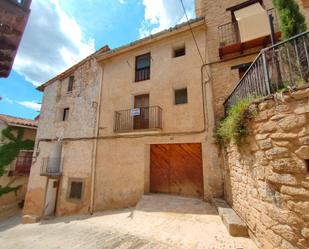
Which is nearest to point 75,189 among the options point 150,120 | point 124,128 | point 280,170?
point 124,128

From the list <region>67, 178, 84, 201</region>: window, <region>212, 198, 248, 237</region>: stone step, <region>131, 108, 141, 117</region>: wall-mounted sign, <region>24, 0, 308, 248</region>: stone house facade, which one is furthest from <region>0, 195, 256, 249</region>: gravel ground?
<region>131, 108, 141, 117</region>: wall-mounted sign

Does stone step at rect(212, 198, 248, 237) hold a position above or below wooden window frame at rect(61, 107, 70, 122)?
below

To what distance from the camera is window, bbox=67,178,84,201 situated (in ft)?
29.5

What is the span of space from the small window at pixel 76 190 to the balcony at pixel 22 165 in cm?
662

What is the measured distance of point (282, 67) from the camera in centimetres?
307

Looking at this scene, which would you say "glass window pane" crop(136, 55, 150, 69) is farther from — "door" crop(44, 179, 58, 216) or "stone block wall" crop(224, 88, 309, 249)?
"door" crop(44, 179, 58, 216)

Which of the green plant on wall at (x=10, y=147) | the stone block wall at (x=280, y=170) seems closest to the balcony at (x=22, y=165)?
the green plant on wall at (x=10, y=147)

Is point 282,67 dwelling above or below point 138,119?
A: below

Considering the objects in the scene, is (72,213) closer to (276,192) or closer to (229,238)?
(229,238)

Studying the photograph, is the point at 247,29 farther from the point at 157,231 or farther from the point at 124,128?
the point at 157,231

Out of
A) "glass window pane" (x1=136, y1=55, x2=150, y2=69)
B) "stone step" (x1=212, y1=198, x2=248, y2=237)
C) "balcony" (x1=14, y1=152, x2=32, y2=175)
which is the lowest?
"stone step" (x1=212, y1=198, x2=248, y2=237)

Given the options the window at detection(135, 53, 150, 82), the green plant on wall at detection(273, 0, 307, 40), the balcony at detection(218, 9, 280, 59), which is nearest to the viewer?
the green plant on wall at detection(273, 0, 307, 40)

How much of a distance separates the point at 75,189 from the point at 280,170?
9783 millimetres

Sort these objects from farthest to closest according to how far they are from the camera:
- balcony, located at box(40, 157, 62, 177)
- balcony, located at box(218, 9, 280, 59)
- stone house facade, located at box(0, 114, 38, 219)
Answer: stone house facade, located at box(0, 114, 38, 219) < balcony, located at box(40, 157, 62, 177) < balcony, located at box(218, 9, 280, 59)
